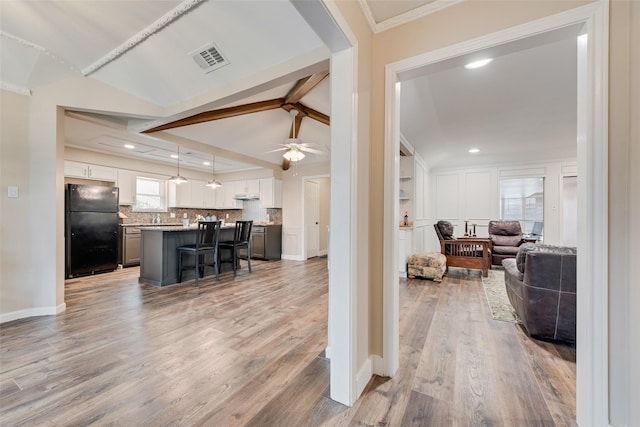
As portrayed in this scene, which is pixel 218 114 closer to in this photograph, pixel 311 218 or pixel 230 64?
pixel 230 64

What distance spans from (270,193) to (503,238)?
17.9 feet

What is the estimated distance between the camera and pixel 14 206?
263 centimetres

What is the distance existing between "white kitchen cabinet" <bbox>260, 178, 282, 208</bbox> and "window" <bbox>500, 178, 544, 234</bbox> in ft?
19.0

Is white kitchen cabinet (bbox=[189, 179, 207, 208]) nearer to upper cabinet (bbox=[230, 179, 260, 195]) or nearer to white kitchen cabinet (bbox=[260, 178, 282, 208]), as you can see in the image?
upper cabinet (bbox=[230, 179, 260, 195])

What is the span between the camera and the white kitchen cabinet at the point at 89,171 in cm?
470

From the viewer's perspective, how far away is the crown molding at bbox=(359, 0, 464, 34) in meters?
1.57

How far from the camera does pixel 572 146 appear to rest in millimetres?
5051

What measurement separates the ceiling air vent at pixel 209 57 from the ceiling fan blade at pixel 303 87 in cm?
100

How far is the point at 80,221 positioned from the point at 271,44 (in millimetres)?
4601

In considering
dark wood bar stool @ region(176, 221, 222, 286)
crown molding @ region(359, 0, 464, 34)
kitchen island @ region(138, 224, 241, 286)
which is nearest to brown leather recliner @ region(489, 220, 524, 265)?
crown molding @ region(359, 0, 464, 34)

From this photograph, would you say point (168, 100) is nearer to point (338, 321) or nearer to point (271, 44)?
point (271, 44)

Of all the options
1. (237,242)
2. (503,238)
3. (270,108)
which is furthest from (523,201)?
(237,242)

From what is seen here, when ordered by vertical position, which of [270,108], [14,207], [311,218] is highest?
[270,108]

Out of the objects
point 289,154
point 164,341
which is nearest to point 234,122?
point 289,154
